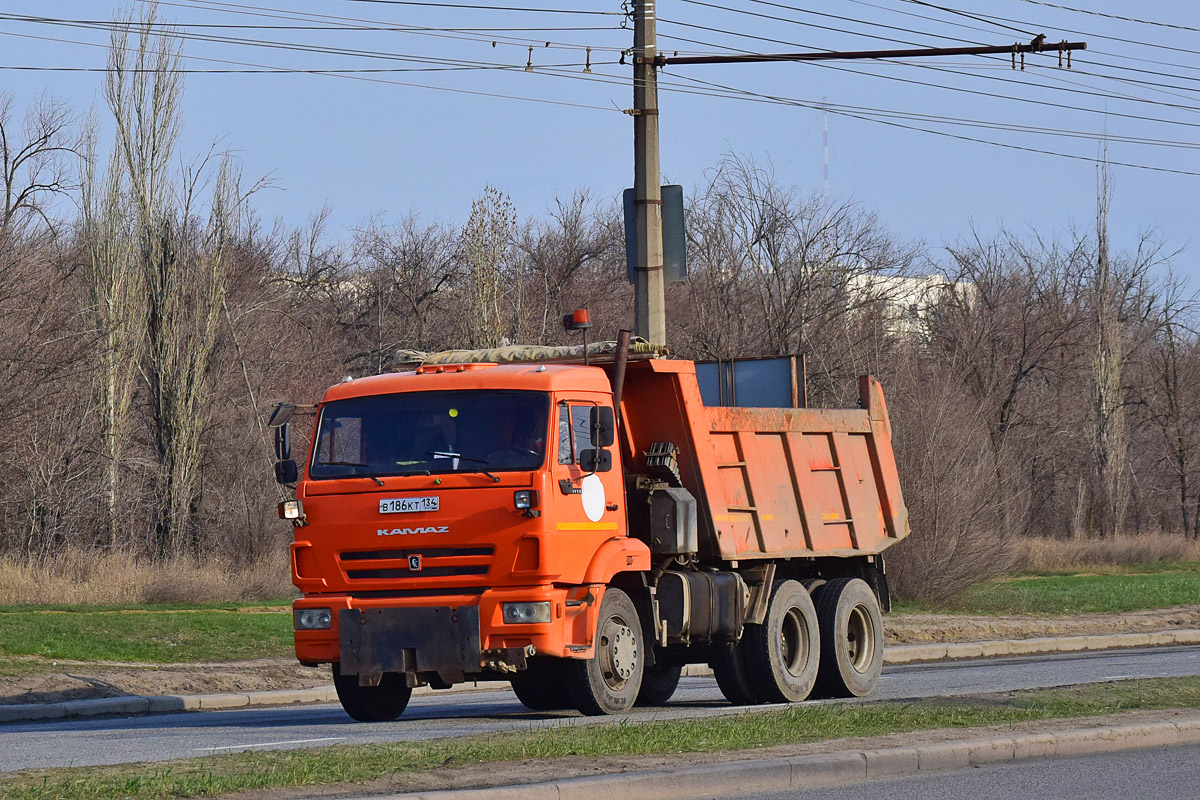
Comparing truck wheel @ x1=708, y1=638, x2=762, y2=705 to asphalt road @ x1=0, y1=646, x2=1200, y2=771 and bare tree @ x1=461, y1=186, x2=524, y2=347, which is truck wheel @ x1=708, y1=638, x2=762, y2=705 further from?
bare tree @ x1=461, y1=186, x2=524, y2=347

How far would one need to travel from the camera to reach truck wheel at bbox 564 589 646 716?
492 inches

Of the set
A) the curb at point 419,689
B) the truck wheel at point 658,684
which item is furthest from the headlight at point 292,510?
the truck wheel at point 658,684

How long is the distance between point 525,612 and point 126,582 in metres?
15.7

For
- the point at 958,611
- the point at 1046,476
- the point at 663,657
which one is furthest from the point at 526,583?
the point at 1046,476

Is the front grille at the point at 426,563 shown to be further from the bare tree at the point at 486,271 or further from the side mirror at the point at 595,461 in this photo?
the bare tree at the point at 486,271

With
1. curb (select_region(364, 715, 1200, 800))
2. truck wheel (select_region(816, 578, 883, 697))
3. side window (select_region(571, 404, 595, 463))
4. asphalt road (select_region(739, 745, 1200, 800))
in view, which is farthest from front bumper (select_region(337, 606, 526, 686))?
truck wheel (select_region(816, 578, 883, 697))

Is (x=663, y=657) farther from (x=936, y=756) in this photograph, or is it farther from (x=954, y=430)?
(x=954, y=430)

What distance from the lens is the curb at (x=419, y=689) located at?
15.1 m

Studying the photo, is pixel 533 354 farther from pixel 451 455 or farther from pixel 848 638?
pixel 848 638

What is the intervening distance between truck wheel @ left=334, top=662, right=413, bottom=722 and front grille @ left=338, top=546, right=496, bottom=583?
107cm

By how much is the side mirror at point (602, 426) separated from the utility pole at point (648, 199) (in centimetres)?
456

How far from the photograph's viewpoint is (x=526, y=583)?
1200cm

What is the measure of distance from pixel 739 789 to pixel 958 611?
21257 millimetres

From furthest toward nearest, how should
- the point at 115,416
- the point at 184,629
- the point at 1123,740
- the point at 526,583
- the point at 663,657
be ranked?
the point at 115,416 < the point at 184,629 < the point at 663,657 < the point at 526,583 < the point at 1123,740
